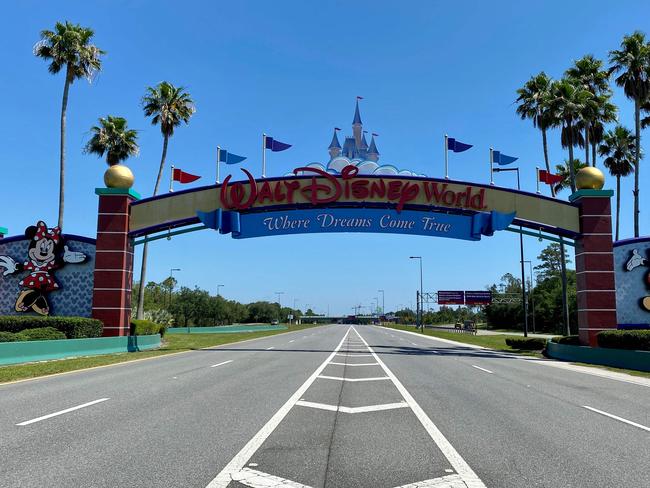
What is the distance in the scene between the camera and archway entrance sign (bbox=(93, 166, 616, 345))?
26.9 metres

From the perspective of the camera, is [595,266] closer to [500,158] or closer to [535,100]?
[500,158]

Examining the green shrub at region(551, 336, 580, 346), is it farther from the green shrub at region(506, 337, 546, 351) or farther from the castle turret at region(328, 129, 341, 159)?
the castle turret at region(328, 129, 341, 159)

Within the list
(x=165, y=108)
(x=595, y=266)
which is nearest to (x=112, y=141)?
(x=165, y=108)

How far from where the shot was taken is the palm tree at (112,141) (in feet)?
132

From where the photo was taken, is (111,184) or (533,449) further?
(111,184)

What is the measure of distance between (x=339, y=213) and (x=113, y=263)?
12125mm

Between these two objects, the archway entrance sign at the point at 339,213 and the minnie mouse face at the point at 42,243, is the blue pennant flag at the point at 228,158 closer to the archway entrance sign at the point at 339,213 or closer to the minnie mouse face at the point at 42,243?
the archway entrance sign at the point at 339,213

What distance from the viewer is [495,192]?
93.3 ft

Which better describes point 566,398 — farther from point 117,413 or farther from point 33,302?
point 33,302

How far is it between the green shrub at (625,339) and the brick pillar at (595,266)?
5.34 feet

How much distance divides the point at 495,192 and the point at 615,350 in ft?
33.3

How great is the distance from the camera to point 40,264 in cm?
2745

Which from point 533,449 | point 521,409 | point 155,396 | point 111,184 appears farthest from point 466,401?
point 111,184

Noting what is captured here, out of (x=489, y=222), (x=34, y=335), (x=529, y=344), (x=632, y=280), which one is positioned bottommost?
(x=529, y=344)
